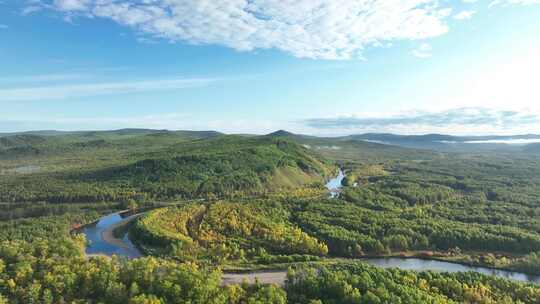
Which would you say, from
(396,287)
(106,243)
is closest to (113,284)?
(106,243)

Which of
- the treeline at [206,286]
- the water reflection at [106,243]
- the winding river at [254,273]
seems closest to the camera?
the treeline at [206,286]

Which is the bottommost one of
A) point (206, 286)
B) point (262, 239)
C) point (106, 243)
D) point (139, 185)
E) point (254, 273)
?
point (106, 243)

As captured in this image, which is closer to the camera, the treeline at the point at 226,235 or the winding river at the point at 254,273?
the winding river at the point at 254,273

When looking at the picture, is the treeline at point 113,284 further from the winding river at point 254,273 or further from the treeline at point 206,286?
the winding river at point 254,273

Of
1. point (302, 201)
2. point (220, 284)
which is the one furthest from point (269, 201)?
point (220, 284)

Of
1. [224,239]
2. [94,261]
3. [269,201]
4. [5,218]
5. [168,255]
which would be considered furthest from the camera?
[269,201]

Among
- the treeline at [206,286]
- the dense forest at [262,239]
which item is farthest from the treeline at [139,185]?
the treeline at [206,286]

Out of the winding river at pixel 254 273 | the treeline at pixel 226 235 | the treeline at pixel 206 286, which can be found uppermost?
the treeline at pixel 206 286

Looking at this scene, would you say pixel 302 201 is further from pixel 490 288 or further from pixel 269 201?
pixel 490 288

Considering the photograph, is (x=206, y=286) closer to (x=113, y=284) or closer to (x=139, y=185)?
(x=113, y=284)
